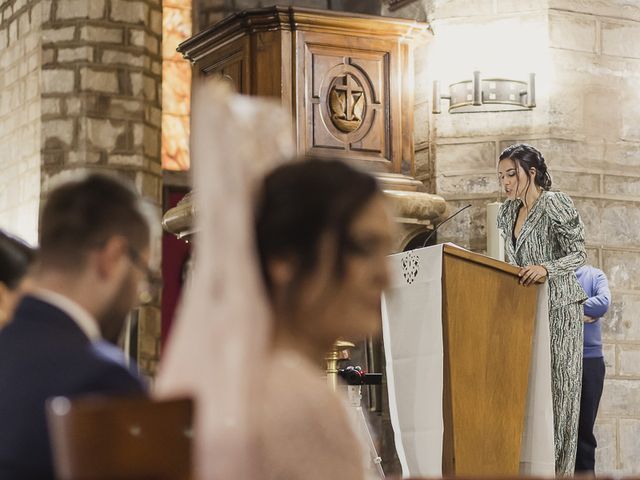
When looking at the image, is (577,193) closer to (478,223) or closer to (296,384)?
(478,223)

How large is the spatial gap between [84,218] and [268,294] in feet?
1.71

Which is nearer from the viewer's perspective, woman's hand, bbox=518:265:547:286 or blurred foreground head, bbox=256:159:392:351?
blurred foreground head, bbox=256:159:392:351

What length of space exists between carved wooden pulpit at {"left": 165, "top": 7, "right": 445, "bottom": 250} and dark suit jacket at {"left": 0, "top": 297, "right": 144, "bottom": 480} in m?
4.86

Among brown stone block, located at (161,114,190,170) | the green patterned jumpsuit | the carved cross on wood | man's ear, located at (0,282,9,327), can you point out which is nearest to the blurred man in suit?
man's ear, located at (0,282,9,327)

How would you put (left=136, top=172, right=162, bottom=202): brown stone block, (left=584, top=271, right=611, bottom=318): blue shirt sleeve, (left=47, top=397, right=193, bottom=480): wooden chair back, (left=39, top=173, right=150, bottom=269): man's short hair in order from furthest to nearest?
(left=136, top=172, right=162, bottom=202): brown stone block, (left=584, top=271, right=611, bottom=318): blue shirt sleeve, (left=39, top=173, right=150, bottom=269): man's short hair, (left=47, top=397, right=193, bottom=480): wooden chair back

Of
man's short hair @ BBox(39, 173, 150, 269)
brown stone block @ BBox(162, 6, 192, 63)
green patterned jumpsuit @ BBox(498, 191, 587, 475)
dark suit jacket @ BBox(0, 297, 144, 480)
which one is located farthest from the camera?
brown stone block @ BBox(162, 6, 192, 63)

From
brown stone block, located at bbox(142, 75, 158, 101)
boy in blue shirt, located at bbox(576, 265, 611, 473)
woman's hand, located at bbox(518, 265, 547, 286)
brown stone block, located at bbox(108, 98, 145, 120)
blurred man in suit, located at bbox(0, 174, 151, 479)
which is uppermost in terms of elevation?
brown stone block, located at bbox(142, 75, 158, 101)

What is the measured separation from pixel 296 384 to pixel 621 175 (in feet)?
19.8

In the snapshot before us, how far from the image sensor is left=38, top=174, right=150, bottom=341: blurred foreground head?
1766mm

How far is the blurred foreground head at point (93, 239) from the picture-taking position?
177 cm

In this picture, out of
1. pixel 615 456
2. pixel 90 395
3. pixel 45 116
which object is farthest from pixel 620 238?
pixel 90 395

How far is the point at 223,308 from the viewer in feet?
3.97

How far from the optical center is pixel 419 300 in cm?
511

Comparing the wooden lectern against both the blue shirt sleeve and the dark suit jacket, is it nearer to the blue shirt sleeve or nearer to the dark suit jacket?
the blue shirt sleeve
